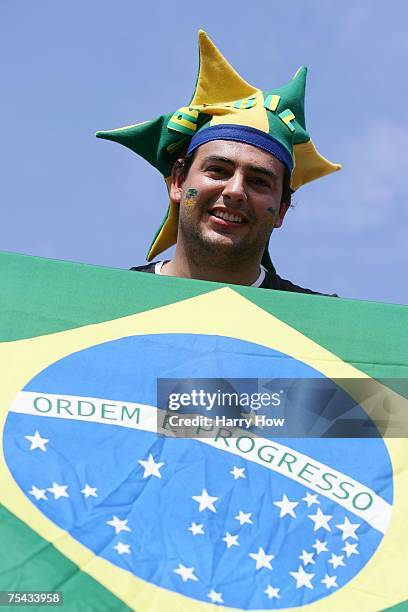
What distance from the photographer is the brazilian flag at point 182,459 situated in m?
2.20

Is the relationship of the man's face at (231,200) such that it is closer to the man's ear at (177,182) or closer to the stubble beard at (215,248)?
the stubble beard at (215,248)

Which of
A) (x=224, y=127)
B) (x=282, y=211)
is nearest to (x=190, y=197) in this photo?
(x=224, y=127)

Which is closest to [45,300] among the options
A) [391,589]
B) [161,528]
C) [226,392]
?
[226,392]

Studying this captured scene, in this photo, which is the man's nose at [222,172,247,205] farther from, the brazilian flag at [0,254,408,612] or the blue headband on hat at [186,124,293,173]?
the brazilian flag at [0,254,408,612]

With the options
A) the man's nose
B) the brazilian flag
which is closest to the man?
the man's nose

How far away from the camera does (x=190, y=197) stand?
137 inches

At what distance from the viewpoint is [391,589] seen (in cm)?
229

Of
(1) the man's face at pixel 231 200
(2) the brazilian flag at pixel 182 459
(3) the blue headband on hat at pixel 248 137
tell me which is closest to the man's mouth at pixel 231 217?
(1) the man's face at pixel 231 200

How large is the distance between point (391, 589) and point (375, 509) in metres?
0.21

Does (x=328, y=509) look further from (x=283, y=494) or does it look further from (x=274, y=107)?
(x=274, y=107)

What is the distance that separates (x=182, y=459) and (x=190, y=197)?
1376 mm

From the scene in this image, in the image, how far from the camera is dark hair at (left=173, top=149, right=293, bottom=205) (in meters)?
3.62

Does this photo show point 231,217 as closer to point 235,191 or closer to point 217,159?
point 235,191

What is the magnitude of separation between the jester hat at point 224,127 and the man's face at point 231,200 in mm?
76
